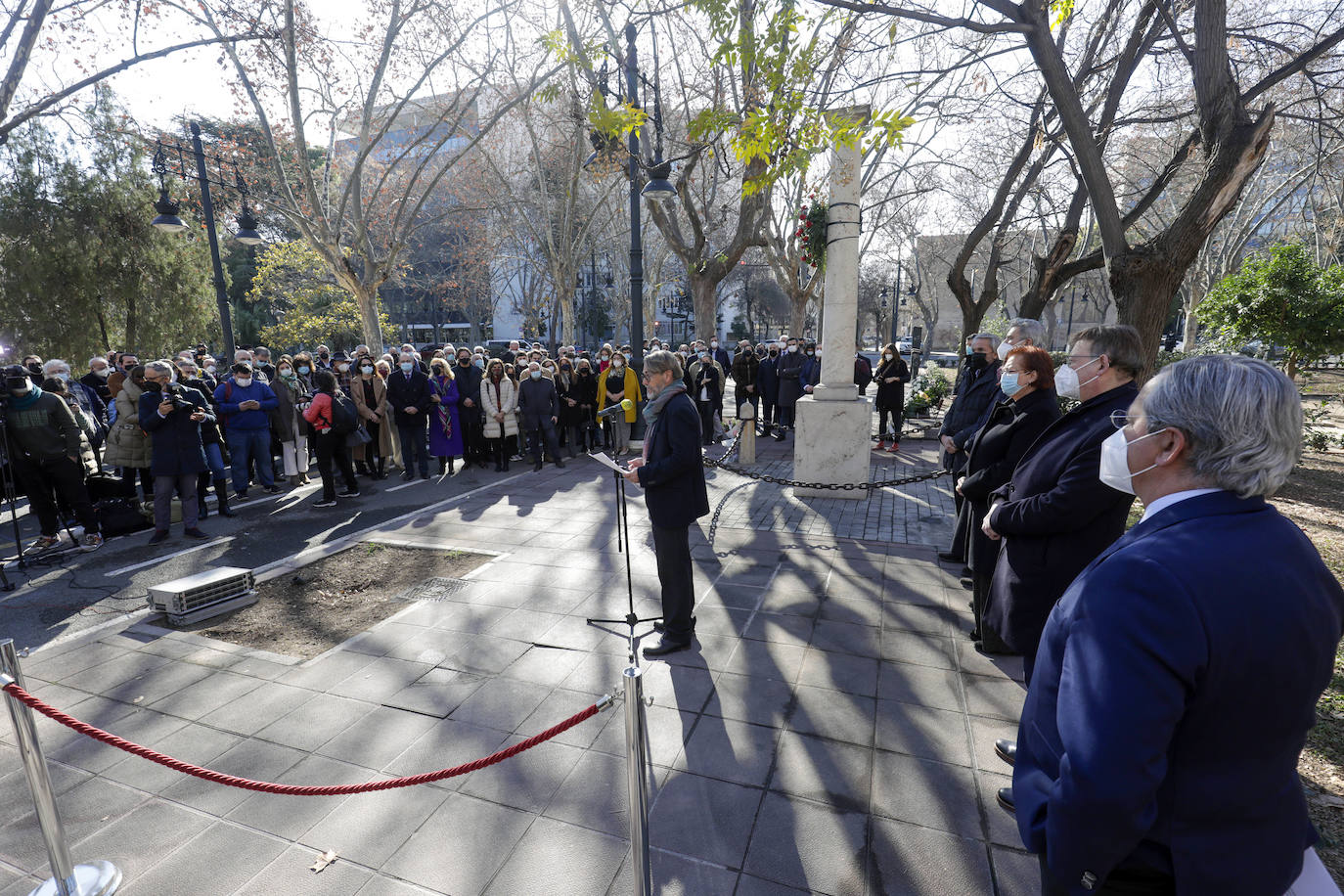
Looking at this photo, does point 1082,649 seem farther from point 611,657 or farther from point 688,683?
point 611,657

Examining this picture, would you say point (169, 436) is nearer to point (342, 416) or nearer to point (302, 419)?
point (342, 416)

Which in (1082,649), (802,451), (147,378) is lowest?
(802,451)

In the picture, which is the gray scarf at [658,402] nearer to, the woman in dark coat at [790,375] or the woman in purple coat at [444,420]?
the woman in purple coat at [444,420]

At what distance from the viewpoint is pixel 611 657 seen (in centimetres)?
436

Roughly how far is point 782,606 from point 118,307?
24183 millimetres

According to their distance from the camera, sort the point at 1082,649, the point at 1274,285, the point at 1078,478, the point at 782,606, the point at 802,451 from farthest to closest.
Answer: the point at 1274,285, the point at 802,451, the point at 782,606, the point at 1078,478, the point at 1082,649

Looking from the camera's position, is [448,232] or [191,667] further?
[448,232]

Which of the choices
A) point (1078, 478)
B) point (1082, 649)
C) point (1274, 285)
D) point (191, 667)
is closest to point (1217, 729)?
point (1082, 649)

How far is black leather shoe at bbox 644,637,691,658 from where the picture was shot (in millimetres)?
4355

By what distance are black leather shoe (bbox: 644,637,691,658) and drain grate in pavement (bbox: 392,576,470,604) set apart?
2.07 metres

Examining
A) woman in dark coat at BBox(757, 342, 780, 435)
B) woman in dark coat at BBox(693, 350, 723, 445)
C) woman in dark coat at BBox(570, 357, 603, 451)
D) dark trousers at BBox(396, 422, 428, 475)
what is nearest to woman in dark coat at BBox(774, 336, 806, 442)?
woman in dark coat at BBox(757, 342, 780, 435)

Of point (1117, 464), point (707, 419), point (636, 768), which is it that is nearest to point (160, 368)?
point (636, 768)

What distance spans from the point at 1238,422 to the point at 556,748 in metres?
3.22

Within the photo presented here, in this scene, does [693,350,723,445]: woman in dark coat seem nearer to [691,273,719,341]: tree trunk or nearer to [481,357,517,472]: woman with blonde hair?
[481,357,517,472]: woman with blonde hair
